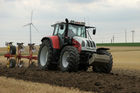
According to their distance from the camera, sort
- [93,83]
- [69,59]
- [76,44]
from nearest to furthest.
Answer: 1. [93,83]
2. [69,59]
3. [76,44]

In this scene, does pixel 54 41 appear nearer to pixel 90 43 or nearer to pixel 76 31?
pixel 76 31

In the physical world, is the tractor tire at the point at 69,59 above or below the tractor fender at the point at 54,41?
below

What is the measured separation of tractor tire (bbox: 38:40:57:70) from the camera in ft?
48.5

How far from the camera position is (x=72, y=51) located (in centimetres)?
1311

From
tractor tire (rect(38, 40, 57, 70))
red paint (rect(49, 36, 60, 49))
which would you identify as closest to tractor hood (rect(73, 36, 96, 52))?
red paint (rect(49, 36, 60, 49))

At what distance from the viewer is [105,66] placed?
1432 centimetres

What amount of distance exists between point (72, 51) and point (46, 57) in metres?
3.25

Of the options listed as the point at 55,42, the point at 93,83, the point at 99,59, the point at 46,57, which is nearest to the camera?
the point at 93,83

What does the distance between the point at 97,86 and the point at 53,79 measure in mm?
2551

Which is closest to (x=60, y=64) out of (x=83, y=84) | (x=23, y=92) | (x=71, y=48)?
(x=71, y=48)

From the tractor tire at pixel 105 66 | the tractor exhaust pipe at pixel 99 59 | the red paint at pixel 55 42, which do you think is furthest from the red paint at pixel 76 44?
the tractor tire at pixel 105 66

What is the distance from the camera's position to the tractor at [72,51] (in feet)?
43.7

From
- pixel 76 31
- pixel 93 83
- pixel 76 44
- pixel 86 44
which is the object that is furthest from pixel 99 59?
pixel 93 83

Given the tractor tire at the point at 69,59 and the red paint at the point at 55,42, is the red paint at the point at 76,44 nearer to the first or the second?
the tractor tire at the point at 69,59
